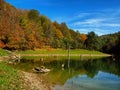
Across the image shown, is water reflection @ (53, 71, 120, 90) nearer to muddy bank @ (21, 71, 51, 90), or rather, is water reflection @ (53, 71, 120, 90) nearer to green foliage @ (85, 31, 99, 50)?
muddy bank @ (21, 71, 51, 90)

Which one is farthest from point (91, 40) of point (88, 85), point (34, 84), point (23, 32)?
point (34, 84)

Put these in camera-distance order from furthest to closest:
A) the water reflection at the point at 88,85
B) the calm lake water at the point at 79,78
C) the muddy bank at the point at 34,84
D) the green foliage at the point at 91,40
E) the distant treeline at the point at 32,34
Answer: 1. the green foliage at the point at 91,40
2. the distant treeline at the point at 32,34
3. the calm lake water at the point at 79,78
4. the water reflection at the point at 88,85
5. the muddy bank at the point at 34,84

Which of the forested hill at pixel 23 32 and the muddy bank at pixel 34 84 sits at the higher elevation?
the forested hill at pixel 23 32

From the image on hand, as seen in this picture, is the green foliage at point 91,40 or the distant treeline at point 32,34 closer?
the distant treeline at point 32,34

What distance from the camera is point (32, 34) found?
127 meters

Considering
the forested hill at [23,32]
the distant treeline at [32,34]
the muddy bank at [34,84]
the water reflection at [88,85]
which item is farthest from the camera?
the distant treeline at [32,34]

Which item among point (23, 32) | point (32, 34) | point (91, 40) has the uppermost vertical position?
point (23, 32)

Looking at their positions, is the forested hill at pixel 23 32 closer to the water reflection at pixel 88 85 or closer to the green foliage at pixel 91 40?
the green foliage at pixel 91 40

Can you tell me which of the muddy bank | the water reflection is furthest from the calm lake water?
the muddy bank

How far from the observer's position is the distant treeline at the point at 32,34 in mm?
111562

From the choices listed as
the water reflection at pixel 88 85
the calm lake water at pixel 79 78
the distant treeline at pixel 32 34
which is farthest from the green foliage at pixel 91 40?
the water reflection at pixel 88 85

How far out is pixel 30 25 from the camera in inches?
5118

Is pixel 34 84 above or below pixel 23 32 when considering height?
below

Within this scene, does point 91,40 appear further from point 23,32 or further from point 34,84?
point 34,84
